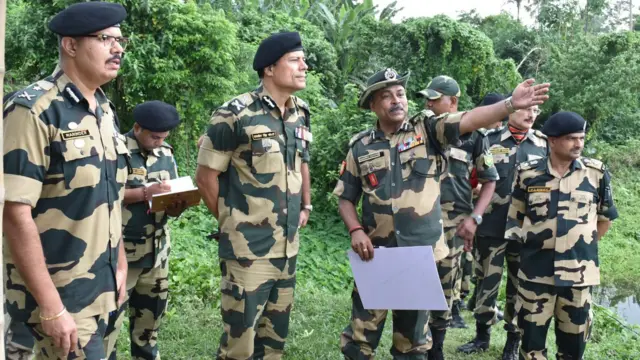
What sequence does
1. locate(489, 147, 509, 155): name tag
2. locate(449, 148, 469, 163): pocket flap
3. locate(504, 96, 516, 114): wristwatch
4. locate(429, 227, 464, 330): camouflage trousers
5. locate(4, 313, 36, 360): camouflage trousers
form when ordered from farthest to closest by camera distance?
locate(489, 147, 509, 155): name tag < locate(449, 148, 469, 163): pocket flap < locate(429, 227, 464, 330): camouflage trousers < locate(4, 313, 36, 360): camouflage trousers < locate(504, 96, 516, 114): wristwatch

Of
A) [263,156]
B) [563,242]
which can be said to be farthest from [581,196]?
[263,156]

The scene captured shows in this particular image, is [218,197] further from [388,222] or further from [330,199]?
[330,199]

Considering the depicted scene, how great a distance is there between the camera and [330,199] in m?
8.99

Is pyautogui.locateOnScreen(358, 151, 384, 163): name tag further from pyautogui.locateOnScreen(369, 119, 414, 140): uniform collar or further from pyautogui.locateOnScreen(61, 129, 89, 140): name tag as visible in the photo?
pyautogui.locateOnScreen(61, 129, 89, 140): name tag

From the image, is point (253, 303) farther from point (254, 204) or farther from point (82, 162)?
point (82, 162)

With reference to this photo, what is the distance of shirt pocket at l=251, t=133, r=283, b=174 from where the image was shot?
3312mm

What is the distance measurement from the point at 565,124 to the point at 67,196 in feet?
9.94

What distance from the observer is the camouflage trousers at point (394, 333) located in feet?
12.0

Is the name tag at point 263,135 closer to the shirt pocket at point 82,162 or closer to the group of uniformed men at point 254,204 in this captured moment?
the group of uniformed men at point 254,204

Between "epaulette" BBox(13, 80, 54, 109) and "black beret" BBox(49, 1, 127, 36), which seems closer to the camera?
"epaulette" BBox(13, 80, 54, 109)

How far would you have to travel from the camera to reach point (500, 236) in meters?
4.93

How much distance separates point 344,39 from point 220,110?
14.0 meters

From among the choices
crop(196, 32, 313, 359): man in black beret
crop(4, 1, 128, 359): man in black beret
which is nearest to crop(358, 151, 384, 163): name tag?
crop(196, 32, 313, 359): man in black beret

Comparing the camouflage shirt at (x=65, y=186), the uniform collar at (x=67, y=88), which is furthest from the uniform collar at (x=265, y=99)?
the uniform collar at (x=67, y=88)
